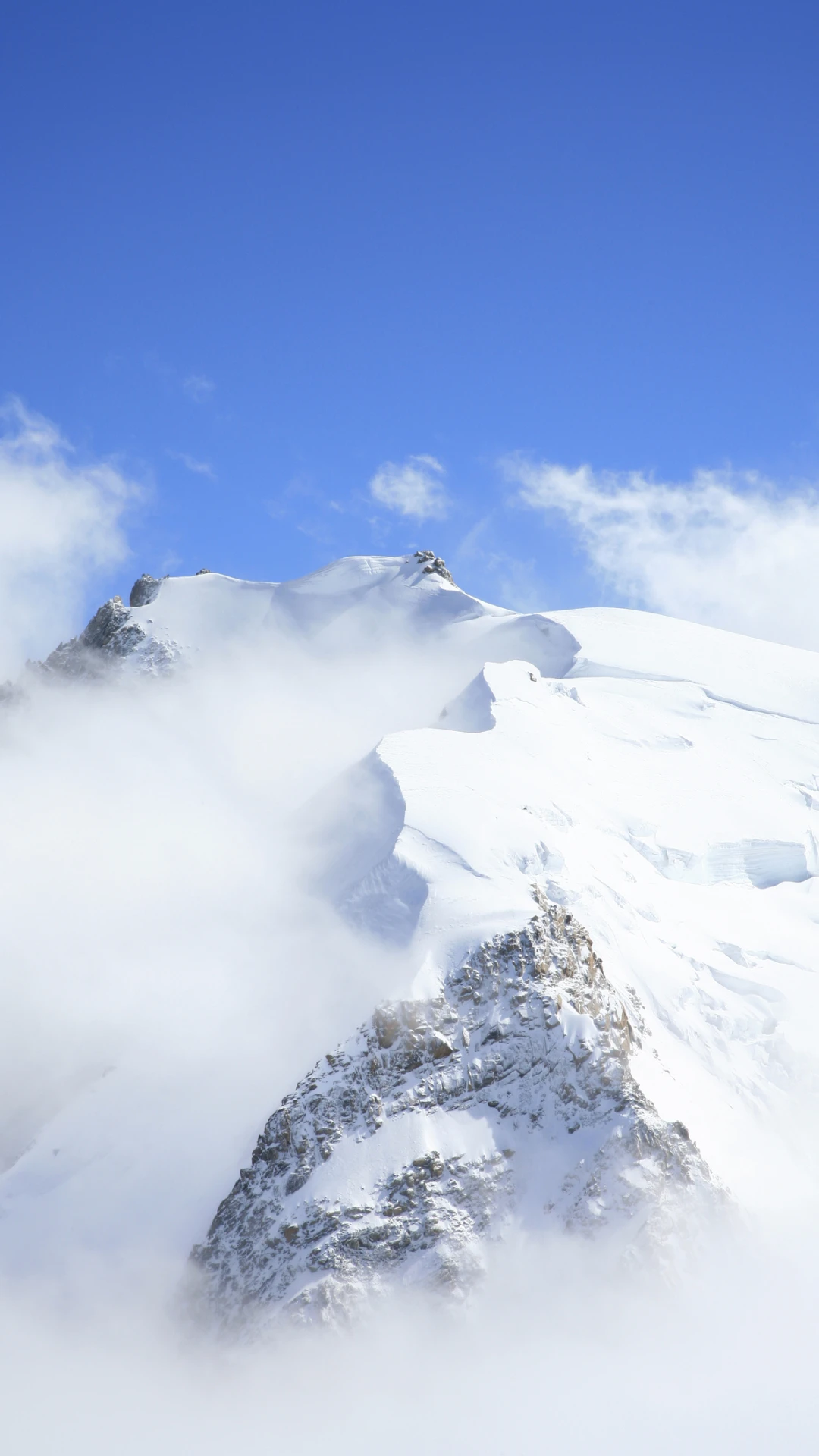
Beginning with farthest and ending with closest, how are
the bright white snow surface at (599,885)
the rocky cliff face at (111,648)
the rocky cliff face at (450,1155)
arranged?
the rocky cliff face at (111,648), the bright white snow surface at (599,885), the rocky cliff face at (450,1155)

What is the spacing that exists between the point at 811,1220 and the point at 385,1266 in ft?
63.9

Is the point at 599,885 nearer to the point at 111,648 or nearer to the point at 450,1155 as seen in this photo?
the point at 450,1155

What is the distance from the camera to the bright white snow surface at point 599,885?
44.0 m

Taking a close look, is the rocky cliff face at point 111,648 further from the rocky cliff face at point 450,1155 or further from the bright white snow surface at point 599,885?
the rocky cliff face at point 450,1155

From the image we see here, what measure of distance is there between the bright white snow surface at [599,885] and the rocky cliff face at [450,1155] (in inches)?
26.7

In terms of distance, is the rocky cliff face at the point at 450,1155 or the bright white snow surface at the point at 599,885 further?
the bright white snow surface at the point at 599,885

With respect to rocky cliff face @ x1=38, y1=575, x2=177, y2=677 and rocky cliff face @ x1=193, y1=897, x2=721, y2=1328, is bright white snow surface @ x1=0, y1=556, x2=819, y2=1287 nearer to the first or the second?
rocky cliff face @ x1=193, y1=897, x2=721, y2=1328

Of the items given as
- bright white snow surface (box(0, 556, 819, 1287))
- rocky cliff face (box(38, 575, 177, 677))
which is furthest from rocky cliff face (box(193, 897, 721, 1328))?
rocky cliff face (box(38, 575, 177, 677))

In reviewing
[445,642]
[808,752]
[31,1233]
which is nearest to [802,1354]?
[31,1233]

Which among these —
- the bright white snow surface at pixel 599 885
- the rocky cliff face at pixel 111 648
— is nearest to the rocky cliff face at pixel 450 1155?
the bright white snow surface at pixel 599 885

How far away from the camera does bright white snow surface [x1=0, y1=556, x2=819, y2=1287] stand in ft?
144

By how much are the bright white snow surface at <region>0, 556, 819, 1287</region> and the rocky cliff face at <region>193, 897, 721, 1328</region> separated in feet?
2.23

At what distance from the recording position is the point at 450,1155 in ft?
133

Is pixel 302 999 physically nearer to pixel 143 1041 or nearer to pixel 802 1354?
pixel 143 1041
